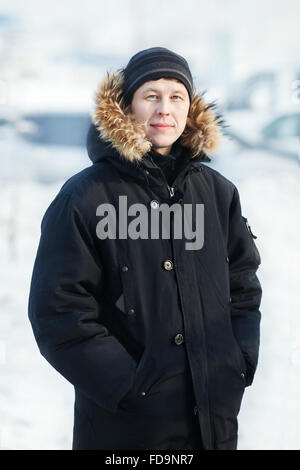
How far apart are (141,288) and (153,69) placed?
63 centimetres

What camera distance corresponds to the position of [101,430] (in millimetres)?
1471

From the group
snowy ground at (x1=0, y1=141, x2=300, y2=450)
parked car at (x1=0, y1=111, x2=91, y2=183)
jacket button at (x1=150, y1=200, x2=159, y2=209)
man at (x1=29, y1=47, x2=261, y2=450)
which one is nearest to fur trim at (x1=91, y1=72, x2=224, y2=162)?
man at (x1=29, y1=47, x2=261, y2=450)

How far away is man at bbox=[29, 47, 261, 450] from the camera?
139cm

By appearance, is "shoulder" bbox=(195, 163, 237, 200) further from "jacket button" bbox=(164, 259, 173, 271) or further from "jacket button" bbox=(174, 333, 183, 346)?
"jacket button" bbox=(174, 333, 183, 346)

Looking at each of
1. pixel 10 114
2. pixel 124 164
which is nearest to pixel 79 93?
pixel 10 114

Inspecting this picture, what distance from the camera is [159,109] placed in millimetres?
1497

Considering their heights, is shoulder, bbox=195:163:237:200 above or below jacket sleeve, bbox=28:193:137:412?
above

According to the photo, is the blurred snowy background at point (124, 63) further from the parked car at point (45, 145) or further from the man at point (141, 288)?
the man at point (141, 288)

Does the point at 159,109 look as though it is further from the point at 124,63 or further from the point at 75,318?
the point at 124,63

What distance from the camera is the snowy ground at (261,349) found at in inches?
92.4

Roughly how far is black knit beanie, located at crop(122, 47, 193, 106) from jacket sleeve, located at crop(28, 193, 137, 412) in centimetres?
40

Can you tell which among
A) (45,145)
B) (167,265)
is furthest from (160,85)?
(45,145)

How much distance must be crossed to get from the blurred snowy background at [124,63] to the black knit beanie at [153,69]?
5.50 feet

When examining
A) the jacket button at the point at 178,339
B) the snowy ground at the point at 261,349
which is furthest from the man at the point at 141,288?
the snowy ground at the point at 261,349
